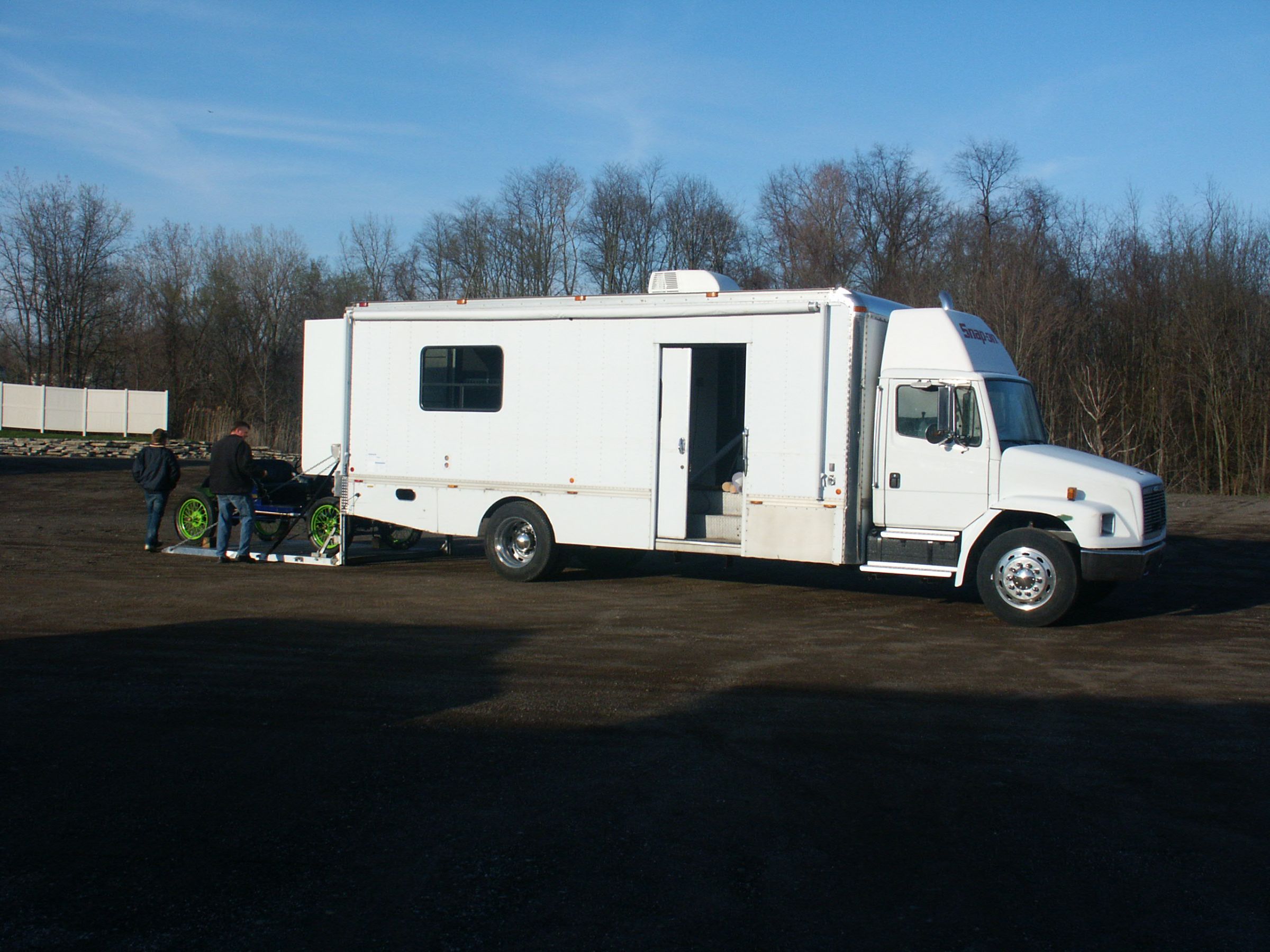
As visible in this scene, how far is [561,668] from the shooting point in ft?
27.3

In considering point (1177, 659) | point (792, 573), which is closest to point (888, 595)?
point (792, 573)

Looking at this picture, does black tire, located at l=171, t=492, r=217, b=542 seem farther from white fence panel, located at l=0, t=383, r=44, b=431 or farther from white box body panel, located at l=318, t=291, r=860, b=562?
Result: white fence panel, located at l=0, t=383, r=44, b=431

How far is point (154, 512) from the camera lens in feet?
50.0

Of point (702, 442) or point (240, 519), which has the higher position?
point (702, 442)

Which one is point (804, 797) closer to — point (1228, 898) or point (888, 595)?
point (1228, 898)

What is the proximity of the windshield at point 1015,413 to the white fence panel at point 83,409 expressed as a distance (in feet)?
126

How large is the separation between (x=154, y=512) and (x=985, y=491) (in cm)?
1112

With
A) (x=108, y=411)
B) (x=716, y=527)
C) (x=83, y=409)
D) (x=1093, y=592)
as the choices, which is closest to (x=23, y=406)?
(x=83, y=409)

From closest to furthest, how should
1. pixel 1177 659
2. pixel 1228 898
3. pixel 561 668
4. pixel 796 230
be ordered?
pixel 1228 898 → pixel 561 668 → pixel 1177 659 → pixel 796 230

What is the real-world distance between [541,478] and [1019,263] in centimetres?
2445

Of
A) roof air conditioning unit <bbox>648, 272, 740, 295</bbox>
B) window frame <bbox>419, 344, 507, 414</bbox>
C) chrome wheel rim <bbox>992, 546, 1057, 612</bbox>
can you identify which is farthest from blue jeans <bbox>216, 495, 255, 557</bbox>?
chrome wheel rim <bbox>992, 546, 1057, 612</bbox>

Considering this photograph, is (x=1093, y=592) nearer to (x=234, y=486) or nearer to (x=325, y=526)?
(x=325, y=526)

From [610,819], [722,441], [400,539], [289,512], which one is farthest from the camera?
[400,539]

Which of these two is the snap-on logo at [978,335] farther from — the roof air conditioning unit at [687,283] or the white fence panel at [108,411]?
the white fence panel at [108,411]
